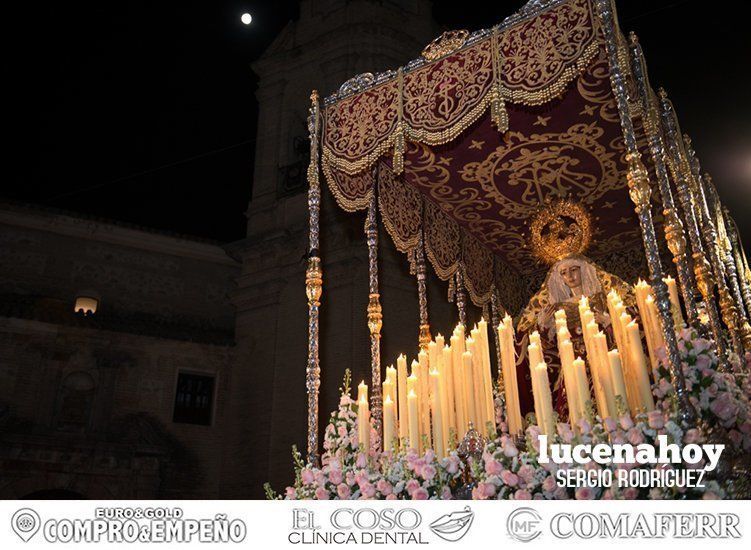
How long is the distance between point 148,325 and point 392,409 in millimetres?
12135

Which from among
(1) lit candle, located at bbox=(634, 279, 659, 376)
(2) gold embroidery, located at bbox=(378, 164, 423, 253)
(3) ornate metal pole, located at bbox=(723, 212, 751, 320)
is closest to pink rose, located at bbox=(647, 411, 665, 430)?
(1) lit candle, located at bbox=(634, 279, 659, 376)

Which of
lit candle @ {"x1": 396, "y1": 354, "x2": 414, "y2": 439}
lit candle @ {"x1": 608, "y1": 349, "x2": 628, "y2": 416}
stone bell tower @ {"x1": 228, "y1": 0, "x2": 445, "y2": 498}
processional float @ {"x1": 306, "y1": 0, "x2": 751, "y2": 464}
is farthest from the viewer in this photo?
stone bell tower @ {"x1": 228, "y1": 0, "x2": 445, "y2": 498}

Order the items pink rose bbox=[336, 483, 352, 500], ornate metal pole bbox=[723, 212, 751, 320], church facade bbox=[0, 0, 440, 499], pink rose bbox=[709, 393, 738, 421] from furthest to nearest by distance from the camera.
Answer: church facade bbox=[0, 0, 440, 499], ornate metal pole bbox=[723, 212, 751, 320], pink rose bbox=[336, 483, 352, 500], pink rose bbox=[709, 393, 738, 421]

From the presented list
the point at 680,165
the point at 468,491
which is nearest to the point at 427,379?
the point at 468,491

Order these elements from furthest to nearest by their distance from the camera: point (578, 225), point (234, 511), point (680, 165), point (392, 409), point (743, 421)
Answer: point (578, 225) → point (680, 165) → point (392, 409) → point (743, 421) → point (234, 511)

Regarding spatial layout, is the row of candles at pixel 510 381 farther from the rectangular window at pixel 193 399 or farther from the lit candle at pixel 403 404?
the rectangular window at pixel 193 399

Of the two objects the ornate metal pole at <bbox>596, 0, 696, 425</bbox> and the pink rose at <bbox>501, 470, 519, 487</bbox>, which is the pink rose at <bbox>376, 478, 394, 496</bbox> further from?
the ornate metal pole at <bbox>596, 0, 696, 425</bbox>

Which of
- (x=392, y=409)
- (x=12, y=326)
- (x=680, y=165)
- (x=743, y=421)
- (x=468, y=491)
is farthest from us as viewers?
(x=12, y=326)

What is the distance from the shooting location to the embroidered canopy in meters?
4.74

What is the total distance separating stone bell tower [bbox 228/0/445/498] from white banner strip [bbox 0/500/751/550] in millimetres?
8231

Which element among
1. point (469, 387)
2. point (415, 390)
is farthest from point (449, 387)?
point (415, 390)

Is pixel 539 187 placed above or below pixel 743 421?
above

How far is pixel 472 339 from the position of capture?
450 centimetres

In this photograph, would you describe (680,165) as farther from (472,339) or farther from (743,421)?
(743,421)
